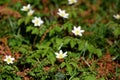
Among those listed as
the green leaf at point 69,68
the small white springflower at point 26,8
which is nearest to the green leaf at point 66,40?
the green leaf at point 69,68

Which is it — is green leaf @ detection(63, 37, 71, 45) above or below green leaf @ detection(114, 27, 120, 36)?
below

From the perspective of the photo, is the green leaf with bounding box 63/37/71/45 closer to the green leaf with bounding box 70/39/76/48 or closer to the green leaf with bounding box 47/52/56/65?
the green leaf with bounding box 70/39/76/48

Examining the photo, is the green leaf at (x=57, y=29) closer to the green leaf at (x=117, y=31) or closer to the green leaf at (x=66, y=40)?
the green leaf at (x=66, y=40)

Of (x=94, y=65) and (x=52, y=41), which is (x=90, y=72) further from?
(x=52, y=41)

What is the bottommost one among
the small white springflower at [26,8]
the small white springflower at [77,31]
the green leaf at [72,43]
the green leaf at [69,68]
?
the green leaf at [69,68]

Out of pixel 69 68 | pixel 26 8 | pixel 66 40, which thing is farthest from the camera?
pixel 26 8

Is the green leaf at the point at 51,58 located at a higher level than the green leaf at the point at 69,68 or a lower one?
higher

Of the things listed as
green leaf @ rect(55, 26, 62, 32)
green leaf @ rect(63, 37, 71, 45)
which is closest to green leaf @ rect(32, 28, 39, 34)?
green leaf @ rect(55, 26, 62, 32)

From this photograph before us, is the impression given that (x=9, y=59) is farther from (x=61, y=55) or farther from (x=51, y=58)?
(x=61, y=55)

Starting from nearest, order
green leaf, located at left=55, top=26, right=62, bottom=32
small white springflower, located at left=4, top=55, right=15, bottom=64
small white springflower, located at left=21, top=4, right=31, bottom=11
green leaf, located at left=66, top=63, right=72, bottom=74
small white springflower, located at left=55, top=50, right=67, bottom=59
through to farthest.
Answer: green leaf, located at left=66, top=63, right=72, bottom=74
small white springflower, located at left=4, top=55, right=15, bottom=64
small white springflower, located at left=55, top=50, right=67, bottom=59
green leaf, located at left=55, top=26, right=62, bottom=32
small white springflower, located at left=21, top=4, right=31, bottom=11

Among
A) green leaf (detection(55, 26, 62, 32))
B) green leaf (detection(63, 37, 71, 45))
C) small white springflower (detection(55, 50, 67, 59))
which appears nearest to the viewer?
small white springflower (detection(55, 50, 67, 59))

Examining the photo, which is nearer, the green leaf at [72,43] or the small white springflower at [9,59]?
the small white springflower at [9,59]

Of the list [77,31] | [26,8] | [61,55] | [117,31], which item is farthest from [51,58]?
[26,8]

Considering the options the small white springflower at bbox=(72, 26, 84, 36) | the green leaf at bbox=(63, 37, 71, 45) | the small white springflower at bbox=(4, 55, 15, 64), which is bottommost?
the small white springflower at bbox=(4, 55, 15, 64)
